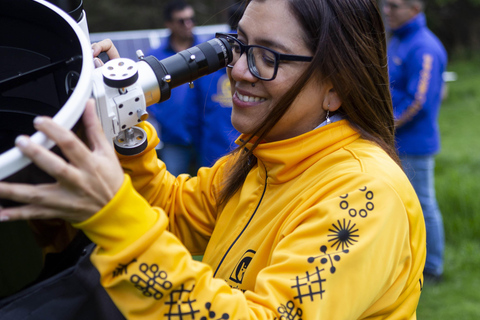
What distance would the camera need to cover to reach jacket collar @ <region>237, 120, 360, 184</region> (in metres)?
1.48

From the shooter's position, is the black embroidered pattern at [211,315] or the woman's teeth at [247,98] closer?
the black embroidered pattern at [211,315]

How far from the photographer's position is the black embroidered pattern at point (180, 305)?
3.60ft

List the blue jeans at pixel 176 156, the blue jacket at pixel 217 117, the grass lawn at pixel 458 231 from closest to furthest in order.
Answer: the grass lawn at pixel 458 231
the blue jacket at pixel 217 117
the blue jeans at pixel 176 156

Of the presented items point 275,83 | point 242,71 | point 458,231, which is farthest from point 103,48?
point 458,231

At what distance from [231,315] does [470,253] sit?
3767 mm

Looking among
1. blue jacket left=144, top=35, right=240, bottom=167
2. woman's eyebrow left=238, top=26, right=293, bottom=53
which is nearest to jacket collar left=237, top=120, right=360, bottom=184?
woman's eyebrow left=238, top=26, right=293, bottom=53

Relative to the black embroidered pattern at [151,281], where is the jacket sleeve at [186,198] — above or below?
below

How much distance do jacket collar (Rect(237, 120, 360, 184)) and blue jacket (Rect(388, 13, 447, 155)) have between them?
255 centimetres

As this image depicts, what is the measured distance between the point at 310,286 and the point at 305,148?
0.44 m

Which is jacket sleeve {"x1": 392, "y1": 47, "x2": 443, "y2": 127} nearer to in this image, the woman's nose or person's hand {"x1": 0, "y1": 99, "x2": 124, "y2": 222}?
the woman's nose

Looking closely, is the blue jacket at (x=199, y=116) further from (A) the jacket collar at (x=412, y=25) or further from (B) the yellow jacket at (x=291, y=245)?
(B) the yellow jacket at (x=291, y=245)

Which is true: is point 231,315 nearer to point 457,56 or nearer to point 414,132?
point 414,132

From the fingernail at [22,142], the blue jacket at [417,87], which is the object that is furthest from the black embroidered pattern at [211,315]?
the blue jacket at [417,87]

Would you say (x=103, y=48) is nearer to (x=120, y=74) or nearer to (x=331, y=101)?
(x=120, y=74)
